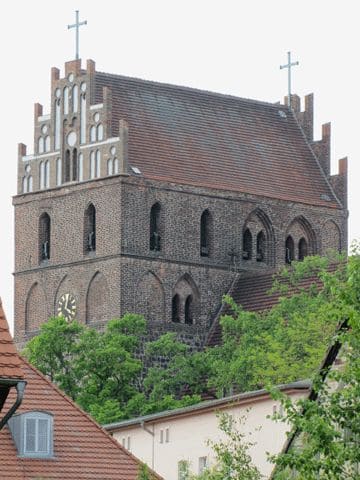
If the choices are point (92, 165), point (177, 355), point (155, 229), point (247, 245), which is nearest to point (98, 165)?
point (92, 165)

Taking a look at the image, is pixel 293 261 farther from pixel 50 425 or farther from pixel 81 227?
pixel 50 425

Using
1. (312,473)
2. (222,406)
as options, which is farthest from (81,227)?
(312,473)

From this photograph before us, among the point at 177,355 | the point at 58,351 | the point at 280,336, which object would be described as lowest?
the point at 280,336

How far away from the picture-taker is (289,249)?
320ft

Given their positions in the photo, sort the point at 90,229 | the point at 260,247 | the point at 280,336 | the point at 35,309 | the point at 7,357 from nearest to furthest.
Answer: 1. the point at 7,357
2. the point at 280,336
3. the point at 90,229
4. the point at 35,309
5. the point at 260,247

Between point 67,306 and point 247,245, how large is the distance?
6630 mm

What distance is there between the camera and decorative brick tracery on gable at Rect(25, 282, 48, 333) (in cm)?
9488

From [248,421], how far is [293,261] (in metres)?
38.2

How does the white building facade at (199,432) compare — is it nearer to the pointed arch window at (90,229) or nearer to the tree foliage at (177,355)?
the tree foliage at (177,355)

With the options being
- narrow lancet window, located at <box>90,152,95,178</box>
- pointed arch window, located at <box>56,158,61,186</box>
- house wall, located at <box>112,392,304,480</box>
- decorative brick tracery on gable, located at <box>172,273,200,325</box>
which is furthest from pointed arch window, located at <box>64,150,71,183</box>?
house wall, located at <box>112,392,304,480</box>

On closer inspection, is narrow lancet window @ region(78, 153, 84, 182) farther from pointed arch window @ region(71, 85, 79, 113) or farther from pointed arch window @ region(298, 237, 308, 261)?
pointed arch window @ region(298, 237, 308, 261)

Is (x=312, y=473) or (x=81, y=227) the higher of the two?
(x=81, y=227)

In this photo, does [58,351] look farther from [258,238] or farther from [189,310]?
[258,238]

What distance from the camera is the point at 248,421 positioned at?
5412 centimetres
